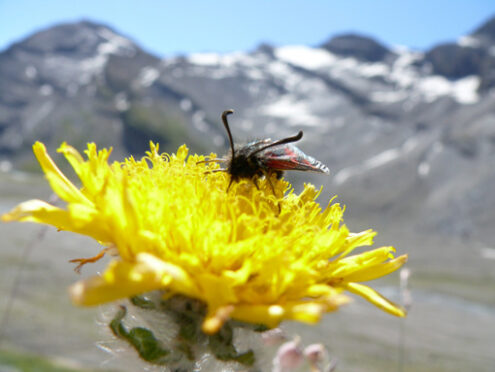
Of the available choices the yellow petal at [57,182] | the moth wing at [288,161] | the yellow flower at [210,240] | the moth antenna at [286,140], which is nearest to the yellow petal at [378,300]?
the yellow flower at [210,240]

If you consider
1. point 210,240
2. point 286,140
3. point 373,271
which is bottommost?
point 210,240

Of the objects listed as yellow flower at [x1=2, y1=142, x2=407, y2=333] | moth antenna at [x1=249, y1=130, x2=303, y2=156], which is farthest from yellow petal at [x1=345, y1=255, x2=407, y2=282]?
moth antenna at [x1=249, y1=130, x2=303, y2=156]

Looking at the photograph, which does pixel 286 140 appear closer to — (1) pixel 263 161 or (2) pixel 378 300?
(1) pixel 263 161

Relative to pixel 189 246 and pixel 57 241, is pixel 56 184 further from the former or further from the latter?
pixel 57 241

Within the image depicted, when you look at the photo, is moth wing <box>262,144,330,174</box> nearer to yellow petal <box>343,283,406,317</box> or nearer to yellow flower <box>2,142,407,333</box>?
yellow flower <box>2,142,407,333</box>

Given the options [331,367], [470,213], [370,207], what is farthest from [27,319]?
[370,207]

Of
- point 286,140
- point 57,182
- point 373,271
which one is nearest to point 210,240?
point 286,140
